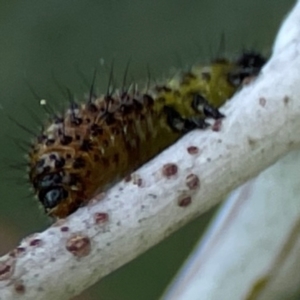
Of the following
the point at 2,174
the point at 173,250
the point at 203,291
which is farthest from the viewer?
the point at 2,174

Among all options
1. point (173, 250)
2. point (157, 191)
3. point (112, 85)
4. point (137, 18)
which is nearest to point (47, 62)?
point (137, 18)

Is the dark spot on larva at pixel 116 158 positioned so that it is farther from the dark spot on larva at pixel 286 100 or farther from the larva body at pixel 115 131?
the dark spot on larva at pixel 286 100

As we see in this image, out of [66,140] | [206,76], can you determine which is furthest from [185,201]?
[206,76]

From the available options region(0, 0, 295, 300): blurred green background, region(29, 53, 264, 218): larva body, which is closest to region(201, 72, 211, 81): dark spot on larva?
region(29, 53, 264, 218): larva body

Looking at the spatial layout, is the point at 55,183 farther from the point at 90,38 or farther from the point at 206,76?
the point at 90,38

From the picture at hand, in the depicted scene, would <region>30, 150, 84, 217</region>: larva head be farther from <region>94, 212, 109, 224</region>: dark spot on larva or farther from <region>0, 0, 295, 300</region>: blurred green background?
<region>0, 0, 295, 300</region>: blurred green background

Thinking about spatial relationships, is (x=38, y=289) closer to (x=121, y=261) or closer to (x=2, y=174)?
(x=121, y=261)

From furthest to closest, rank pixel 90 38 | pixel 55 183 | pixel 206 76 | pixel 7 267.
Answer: pixel 90 38
pixel 206 76
pixel 55 183
pixel 7 267
